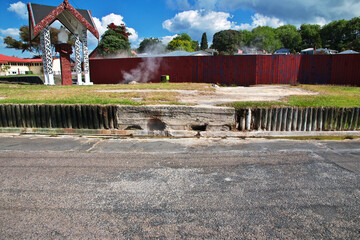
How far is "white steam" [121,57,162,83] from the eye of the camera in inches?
Answer: 769

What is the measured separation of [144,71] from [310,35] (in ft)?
329

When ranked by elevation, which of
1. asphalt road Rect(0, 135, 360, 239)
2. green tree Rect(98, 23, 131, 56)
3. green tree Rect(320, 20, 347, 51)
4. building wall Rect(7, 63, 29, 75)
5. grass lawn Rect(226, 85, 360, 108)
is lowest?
asphalt road Rect(0, 135, 360, 239)

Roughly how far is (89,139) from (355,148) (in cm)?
671

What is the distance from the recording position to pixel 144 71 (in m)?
19.8

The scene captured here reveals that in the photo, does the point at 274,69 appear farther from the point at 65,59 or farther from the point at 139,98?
the point at 65,59

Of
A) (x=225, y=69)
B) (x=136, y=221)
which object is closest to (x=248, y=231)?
(x=136, y=221)

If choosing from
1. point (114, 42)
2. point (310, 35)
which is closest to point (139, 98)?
point (114, 42)

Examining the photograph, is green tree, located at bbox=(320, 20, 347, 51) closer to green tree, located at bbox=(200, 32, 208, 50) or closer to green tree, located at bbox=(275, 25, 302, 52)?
green tree, located at bbox=(275, 25, 302, 52)

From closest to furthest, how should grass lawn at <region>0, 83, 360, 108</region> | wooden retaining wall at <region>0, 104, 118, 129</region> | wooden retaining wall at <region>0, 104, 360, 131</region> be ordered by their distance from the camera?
wooden retaining wall at <region>0, 104, 360, 131</region> < wooden retaining wall at <region>0, 104, 118, 129</region> < grass lawn at <region>0, 83, 360, 108</region>

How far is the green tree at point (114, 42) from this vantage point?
53.2m

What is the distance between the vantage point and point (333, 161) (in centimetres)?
511

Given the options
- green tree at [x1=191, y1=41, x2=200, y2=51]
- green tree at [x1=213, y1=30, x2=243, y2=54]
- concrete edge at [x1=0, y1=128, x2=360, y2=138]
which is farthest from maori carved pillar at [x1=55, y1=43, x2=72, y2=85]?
green tree at [x1=191, y1=41, x2=200, y2=51]

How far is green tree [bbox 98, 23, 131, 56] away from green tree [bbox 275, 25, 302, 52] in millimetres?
72982

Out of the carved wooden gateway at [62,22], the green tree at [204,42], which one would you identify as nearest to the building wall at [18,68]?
the carved wooden gateway at [62,22]
